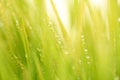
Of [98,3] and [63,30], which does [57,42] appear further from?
[98,3]

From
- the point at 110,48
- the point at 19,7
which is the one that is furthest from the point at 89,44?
the point at 19,7

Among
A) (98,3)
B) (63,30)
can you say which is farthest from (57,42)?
(98,3)

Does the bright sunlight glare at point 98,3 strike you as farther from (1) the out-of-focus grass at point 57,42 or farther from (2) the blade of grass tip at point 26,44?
(2) the blade of grass tip at point 26,44

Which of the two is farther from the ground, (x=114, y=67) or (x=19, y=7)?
(x=19, y=7)

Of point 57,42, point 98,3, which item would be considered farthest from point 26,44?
point 98,3

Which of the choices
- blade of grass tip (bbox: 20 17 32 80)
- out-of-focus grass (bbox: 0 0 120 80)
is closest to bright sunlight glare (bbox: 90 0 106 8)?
out-of-focus grass (bbox: 0 0 120 80)

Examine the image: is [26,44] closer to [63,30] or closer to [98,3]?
[63,30]

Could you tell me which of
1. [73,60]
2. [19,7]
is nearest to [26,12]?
[19,7]

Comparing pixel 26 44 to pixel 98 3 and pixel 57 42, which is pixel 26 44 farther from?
pixel 98 3

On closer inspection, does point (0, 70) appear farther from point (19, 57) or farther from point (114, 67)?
point (114, 67)
